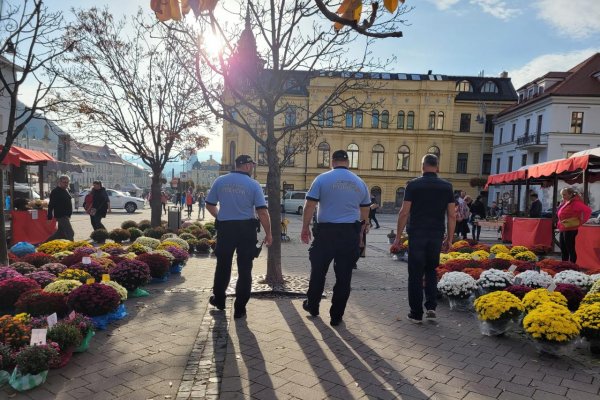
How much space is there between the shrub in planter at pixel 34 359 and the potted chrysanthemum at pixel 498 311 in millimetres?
4210

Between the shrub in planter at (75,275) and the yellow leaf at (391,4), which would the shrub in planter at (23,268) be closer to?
the shrub in planter at (75,275)

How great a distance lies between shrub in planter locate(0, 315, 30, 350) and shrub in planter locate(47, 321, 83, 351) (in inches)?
7.3

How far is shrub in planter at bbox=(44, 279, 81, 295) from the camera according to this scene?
4.88 m

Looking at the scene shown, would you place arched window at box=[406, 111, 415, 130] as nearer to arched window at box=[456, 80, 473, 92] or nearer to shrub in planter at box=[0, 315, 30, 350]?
arched window at box=[456, 80, 473, 92]

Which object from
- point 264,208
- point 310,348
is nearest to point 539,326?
point 310,348

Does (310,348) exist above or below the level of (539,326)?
below

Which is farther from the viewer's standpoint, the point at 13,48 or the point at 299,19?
the point at 299,19

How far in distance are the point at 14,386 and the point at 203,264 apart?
5.93 meters

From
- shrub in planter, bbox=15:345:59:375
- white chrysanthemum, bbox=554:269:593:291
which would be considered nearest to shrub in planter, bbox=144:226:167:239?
shrub in planter, bbox=15:345:59:375

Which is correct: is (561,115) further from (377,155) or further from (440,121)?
(377,155)

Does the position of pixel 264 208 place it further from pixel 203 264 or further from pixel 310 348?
pixel 203 264

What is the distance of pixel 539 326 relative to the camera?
13.1ft

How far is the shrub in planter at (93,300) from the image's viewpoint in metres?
4.40

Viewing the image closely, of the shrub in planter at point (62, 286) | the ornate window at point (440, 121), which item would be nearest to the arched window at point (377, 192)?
the ornate window at point (440, 121)
